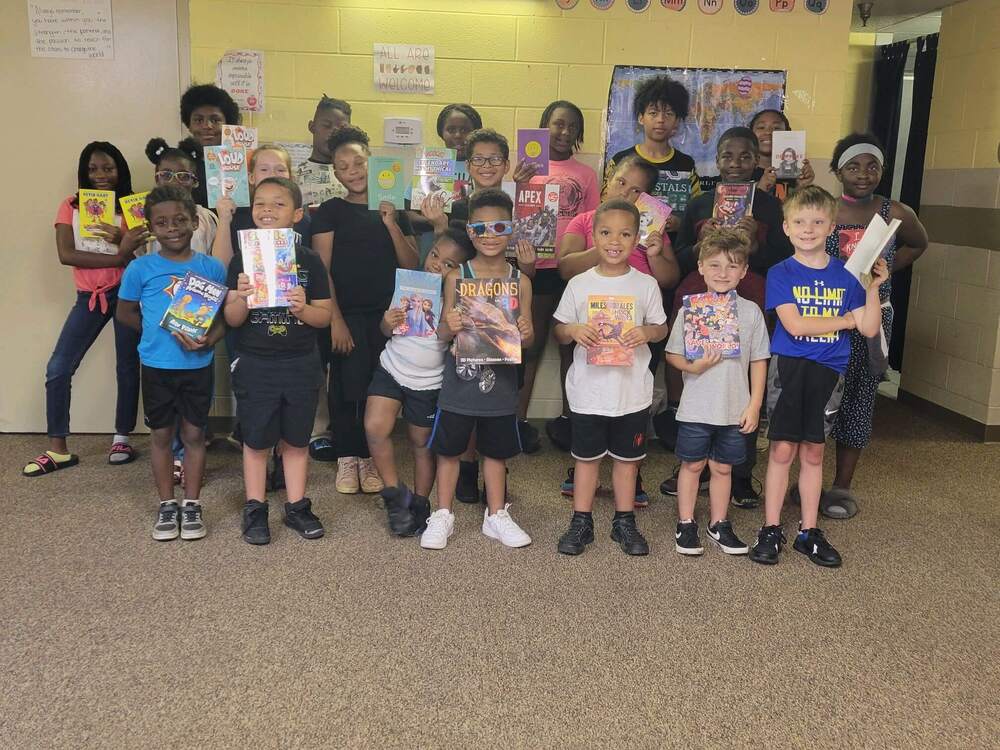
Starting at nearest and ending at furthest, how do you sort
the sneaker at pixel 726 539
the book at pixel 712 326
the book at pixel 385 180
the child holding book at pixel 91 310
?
the book at pixel 712 326, the sneaker at pixel 726 539, the book at pixel 385 180, the child holding book at pixel 91 310

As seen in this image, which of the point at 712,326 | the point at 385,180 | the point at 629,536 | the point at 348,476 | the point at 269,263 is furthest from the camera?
the point at 348,476

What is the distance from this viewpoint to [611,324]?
287 centimetres

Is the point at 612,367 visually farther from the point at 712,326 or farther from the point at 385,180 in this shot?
the point at 385,180

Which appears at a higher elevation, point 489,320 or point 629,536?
point 489,320

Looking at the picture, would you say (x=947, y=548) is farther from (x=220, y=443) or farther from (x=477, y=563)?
(x=220, y=443)

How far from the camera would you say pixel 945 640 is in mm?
2445

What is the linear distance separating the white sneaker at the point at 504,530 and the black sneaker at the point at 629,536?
0.32m

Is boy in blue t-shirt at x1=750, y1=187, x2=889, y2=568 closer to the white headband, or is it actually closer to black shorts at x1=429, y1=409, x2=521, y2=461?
the white headband

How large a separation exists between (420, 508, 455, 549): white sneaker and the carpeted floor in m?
0.04

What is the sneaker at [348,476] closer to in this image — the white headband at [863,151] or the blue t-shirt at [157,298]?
the blue t-shirt at [157,298]

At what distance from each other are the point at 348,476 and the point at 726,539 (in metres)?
1.54

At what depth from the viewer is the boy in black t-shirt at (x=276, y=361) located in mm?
2900

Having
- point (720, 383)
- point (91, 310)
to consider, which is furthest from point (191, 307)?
point (720, 383)

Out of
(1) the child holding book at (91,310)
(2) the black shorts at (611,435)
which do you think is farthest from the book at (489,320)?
(1) the child holding book at (91,310)
